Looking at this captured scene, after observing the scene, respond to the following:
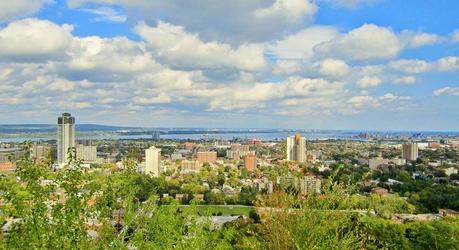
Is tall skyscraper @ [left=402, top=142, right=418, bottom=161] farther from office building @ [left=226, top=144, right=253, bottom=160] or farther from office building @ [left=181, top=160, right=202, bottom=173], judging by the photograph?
office building @ [left=181, top=160, right=202, bottom=173]

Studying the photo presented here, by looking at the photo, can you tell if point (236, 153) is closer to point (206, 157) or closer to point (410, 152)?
point (206, 157)

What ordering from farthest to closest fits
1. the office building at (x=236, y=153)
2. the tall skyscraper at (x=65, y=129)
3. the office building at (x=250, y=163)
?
the office building at (x=236, y=153)
the office building at (x=250, y=163)
the tall skyscraper at (x=65, y=129)

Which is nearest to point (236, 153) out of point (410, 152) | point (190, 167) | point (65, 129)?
point (190, 167)

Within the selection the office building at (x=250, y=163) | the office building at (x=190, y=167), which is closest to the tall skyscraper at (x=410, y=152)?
the office building at (x=250, y=163)

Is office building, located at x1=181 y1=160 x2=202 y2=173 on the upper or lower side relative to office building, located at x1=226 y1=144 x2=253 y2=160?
lower

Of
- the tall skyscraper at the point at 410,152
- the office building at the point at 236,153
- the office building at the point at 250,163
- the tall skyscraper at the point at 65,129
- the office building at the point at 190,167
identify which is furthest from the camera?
the office building at the point at 236,153

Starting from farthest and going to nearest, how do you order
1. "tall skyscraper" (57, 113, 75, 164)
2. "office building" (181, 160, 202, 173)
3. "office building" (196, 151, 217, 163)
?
1. "office building" (196, 151, 217, 163)
2. "office building" (181, 160, 202, 173)
3. "tall skyscraper" (57, 113, 75, 164)

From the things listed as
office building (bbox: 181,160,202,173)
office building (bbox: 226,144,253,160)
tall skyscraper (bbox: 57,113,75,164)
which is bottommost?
office building (bbox: 181,160,202,173)

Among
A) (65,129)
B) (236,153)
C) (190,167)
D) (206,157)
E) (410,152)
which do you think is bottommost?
(190,167)

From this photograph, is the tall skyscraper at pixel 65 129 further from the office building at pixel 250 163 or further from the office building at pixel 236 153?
the office building at pixel 236 153

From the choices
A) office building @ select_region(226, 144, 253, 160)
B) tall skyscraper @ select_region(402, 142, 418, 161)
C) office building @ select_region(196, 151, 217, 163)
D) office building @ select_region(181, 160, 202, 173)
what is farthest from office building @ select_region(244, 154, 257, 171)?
tall skyscraper @ select_region(402, 142, 418, 161)

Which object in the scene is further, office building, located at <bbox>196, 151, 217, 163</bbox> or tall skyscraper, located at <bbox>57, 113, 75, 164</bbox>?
office building, located at <bbox>196, 151, 217, 163</bbox>
